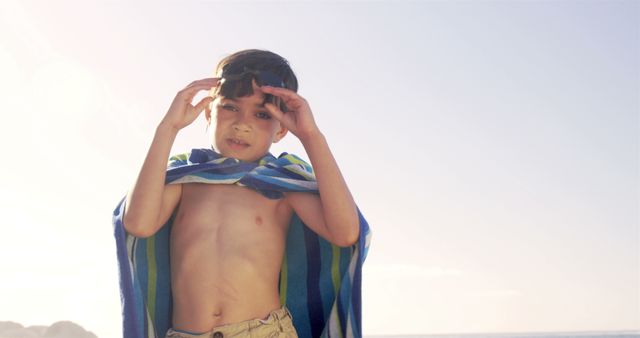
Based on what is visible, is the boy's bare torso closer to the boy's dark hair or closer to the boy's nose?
the boy's nose

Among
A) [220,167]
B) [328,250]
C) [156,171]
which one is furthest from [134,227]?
[328,250]

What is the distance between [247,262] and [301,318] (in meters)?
0.44

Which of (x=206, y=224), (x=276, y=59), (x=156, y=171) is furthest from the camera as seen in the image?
(x=276, y=59)

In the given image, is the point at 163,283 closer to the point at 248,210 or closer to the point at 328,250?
the point at 248,210

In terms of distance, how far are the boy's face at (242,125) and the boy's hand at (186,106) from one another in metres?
0.16

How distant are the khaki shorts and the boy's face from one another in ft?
2.47

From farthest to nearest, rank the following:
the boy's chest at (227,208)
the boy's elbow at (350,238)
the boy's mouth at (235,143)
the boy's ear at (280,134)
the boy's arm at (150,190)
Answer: the boy's ear at (280,134)
the boy's mouth at (235,143)
the boy's chest at (227,208)
the boy's elbow at (350,238)
the boy's arm at (150,190)

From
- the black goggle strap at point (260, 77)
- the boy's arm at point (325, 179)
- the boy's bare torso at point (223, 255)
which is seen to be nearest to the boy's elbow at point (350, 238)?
the boy's arm at point (325, 179)

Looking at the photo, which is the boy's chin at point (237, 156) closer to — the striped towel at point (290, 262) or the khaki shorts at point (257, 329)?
the striped towel at point (290, 262)

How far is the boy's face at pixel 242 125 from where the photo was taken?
11.2ft

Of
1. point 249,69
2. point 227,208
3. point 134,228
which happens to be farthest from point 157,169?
point 249,69

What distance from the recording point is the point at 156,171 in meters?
3.07

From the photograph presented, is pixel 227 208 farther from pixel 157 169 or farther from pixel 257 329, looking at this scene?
pixel 257 329

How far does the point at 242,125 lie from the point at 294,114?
27cm
